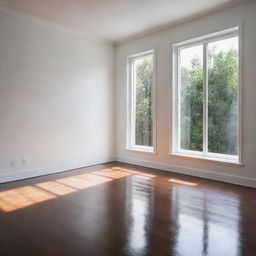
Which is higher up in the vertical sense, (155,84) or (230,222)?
(155,84)

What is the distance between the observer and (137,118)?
589cm

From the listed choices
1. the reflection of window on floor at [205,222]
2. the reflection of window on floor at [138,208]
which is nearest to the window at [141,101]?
the reflection of window on floor at [138,208]

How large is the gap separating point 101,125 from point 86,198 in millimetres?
2683

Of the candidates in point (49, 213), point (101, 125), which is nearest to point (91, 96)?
point (101, 125)

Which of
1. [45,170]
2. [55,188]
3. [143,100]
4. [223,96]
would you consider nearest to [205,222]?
[55,188]

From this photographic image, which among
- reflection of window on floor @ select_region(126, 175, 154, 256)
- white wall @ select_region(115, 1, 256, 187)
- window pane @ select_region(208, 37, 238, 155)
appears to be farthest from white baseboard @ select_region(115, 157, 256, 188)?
reflection of window on floor @ select_region(126, 175, 154, 256)

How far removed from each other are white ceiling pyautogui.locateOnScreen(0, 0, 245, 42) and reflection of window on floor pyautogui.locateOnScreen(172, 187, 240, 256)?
9.89ft

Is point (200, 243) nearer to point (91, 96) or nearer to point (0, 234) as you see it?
point (0, 234)

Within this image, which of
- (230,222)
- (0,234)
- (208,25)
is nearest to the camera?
(0,234)

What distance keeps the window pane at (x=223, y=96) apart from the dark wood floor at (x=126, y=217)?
76cm

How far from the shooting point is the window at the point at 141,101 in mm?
5535

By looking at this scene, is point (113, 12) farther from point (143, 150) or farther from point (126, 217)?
point (126, 217)

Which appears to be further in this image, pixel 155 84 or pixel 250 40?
pixel 155 84

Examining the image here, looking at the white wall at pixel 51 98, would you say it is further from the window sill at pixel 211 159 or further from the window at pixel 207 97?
the window sill at pixel 211 159
